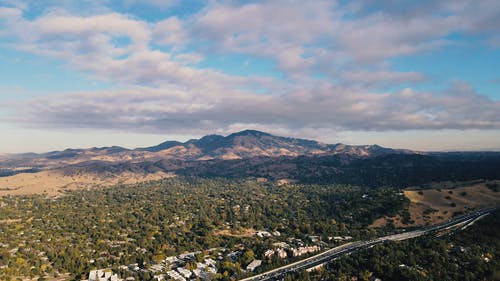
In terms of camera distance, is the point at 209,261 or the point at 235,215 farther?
the point at 235,215

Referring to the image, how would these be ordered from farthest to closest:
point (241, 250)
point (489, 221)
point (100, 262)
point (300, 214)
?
point (300, 214), point (489, 221), point (241, 250), point (100, 262)

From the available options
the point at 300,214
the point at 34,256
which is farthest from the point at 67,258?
the point at 300,214

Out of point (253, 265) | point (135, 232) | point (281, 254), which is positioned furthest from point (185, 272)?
point (135, 232)

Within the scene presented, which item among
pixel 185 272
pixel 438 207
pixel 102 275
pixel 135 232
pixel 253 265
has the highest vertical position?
pixel 438 207

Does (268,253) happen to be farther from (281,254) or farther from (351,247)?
(351,247)

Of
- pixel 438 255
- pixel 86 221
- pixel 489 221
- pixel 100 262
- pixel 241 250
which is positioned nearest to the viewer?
pixel 438 255

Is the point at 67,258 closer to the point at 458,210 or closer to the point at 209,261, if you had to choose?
the point at 209,261
